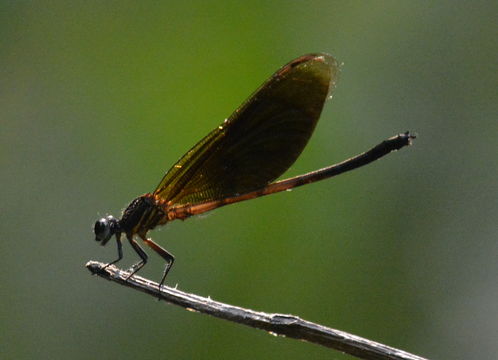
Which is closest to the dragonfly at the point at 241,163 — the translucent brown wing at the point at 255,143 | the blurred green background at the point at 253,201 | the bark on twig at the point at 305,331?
the translucent brown wing at the point at 255,143

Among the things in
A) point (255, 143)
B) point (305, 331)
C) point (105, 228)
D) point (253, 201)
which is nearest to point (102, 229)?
point (105, 228)

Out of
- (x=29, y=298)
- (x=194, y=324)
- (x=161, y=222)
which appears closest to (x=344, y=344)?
(x=161, y=222)

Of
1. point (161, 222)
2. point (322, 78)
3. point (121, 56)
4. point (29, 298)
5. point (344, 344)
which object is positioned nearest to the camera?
point (344, 344)

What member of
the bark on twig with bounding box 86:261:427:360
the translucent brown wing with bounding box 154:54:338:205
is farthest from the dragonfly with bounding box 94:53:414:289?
the bark on twig with bounding box 86:261:427:360

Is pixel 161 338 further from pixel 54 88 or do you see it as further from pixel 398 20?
pixel 398 20

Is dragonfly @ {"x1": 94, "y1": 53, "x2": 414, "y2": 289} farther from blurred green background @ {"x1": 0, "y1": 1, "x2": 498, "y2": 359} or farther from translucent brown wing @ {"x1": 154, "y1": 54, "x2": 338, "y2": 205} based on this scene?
blurred green background @ {"x1": 0, "y1": 1, "x2": 498, "y2": 359}

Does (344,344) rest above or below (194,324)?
below

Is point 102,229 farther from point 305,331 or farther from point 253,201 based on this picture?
point 305,331
